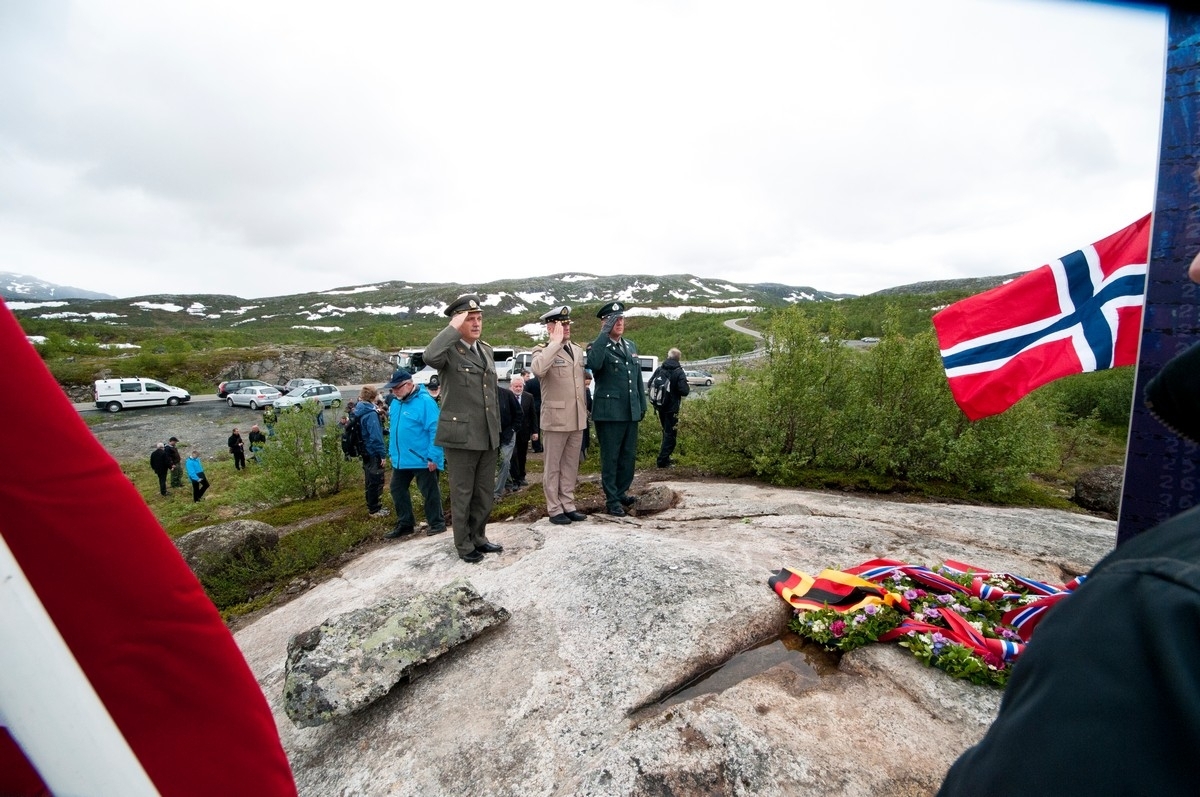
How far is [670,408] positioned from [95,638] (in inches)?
336

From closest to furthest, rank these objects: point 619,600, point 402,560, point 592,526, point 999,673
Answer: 1. point 999,673
2. point 619,600
3. point 402,560
4. point 592,526

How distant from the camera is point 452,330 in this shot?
4543 mm

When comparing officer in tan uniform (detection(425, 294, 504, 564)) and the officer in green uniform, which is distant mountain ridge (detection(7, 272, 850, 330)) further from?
officer in tan uniform (detection(425, 294, 504, 564))

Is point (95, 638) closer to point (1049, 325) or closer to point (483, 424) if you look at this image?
point (483, 424)

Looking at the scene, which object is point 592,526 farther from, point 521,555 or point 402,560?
point 402,560

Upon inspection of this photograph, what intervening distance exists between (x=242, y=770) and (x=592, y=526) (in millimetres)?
4270

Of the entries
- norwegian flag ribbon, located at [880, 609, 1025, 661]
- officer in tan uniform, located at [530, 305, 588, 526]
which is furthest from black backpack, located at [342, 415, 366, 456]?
norwegian flag ribbon, located at [880, 609, 1025, 661]

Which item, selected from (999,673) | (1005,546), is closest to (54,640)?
(999,673)

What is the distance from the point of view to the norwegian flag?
111 inches

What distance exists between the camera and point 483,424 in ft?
15.1

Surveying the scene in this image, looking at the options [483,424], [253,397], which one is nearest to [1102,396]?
[483,424]

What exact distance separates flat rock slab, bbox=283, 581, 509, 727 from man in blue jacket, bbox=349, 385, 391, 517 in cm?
437

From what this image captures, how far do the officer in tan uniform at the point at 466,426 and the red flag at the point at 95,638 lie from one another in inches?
141

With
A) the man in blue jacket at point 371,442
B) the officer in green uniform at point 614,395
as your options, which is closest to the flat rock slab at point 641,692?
the officer in green uniform at point 614,395
